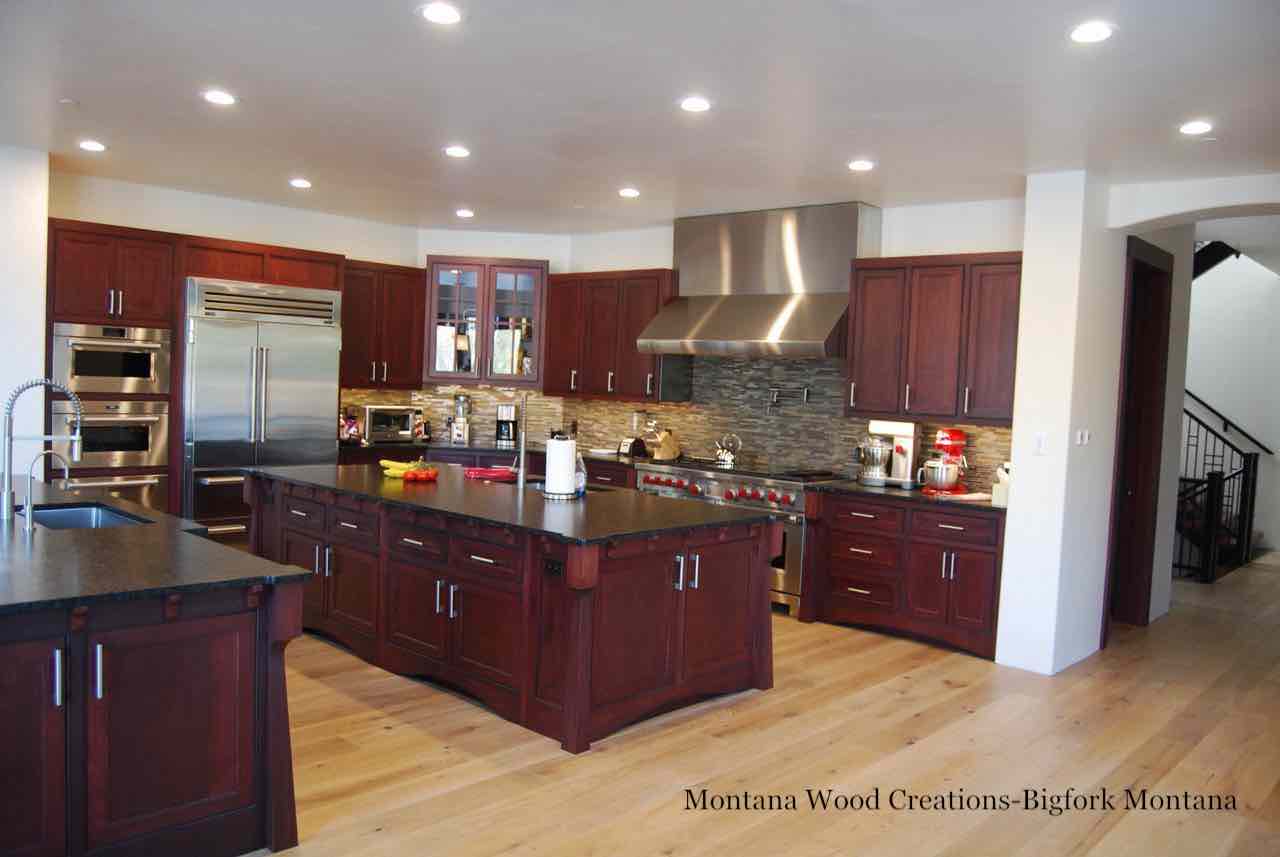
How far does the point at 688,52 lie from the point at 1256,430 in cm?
882

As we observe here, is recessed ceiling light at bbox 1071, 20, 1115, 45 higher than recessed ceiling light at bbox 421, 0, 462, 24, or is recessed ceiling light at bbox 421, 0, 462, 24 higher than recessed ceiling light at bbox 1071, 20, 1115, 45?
recessed ceiling light at bbox 421, 0, 462, 24

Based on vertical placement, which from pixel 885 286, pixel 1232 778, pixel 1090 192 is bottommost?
pixel 1232 778

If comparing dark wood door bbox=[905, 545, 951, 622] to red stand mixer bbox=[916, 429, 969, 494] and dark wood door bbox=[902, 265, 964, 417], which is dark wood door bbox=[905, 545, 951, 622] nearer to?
red stand mixer bbox=[916, 429, 969, 494]

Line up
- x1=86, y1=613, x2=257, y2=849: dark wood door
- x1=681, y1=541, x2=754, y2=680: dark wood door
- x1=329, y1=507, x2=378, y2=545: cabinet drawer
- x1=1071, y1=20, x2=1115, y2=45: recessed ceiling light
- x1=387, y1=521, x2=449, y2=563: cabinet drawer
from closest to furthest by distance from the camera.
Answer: x1=86, y1=613, x2=257, y2=849: dark wood door
x1=1071, y1=20, x2=1115, y2=45: recessed ceiling light
x1=681, y1=541, x2=754, y2=680: dark wood door
x1=387, y1=521, x2=449, y2=563: cabinet drawer
x1=329, y1=507, x2=378, y2=545: cabinet drawer

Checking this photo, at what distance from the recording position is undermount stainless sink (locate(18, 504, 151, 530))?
13.3ft

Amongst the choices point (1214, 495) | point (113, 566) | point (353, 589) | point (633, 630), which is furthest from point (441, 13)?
point (1214, 495)

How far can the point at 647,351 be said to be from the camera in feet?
23.7

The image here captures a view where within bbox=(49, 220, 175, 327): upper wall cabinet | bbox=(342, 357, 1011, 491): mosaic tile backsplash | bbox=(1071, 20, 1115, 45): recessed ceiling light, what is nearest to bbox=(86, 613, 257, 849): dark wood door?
bbox=(1071, 20, 1115, 45): recessed ceiling light

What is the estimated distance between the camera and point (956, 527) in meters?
5.61

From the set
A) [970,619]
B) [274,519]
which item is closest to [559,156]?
[274,519]

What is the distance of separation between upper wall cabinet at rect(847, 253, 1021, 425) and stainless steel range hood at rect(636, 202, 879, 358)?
230 mm

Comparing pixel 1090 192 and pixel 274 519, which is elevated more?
pixel 1090 192

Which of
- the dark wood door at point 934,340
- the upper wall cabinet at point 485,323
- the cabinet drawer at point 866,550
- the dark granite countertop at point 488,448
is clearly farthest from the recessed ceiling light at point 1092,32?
the upper wall cabinet at point 485,323

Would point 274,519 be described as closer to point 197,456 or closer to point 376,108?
point 197,456
